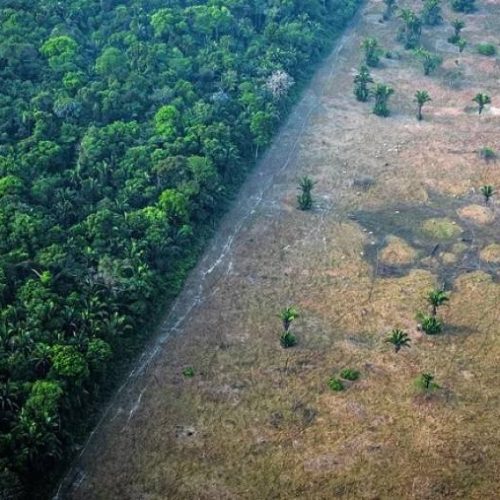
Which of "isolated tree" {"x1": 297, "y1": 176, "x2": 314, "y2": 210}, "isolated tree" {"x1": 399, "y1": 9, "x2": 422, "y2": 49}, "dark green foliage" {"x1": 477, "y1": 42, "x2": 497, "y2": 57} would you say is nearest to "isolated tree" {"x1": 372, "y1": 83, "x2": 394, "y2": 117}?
"isolated tree" {"x1": 399, "y1": 9, "x2": 422, "y2": 49}

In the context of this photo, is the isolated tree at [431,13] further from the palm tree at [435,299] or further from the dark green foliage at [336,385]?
the dark green foliage at [336,385]

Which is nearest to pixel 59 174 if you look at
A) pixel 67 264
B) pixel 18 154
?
pixel 18 154

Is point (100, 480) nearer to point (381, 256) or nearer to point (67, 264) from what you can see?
point (67, 264)

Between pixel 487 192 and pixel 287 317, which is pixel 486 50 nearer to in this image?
pixel 487 192

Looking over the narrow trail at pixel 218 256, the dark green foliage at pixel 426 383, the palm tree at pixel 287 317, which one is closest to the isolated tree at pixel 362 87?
the narrow trail at pixel 218 256

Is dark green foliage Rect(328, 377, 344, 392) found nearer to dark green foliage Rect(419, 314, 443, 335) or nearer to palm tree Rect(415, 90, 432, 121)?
dark green foliage Rect(419, 314, 443, 335)

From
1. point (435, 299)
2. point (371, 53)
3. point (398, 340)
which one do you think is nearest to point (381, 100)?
point (371, 53)
